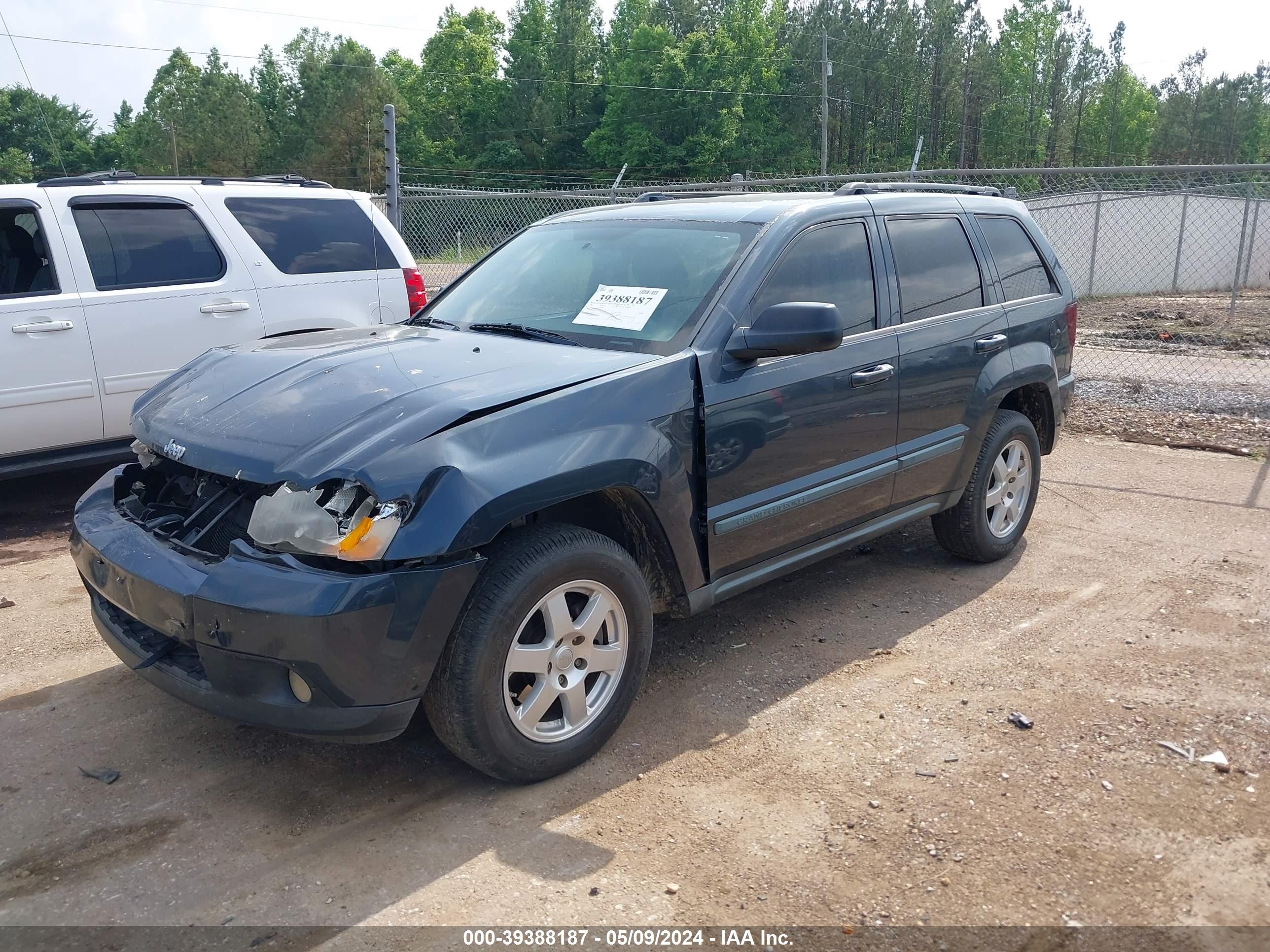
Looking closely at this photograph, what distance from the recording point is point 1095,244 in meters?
20.8

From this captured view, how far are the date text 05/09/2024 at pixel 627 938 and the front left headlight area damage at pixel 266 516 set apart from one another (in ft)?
3.42

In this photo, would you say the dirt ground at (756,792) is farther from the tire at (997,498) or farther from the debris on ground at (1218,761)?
the tire at (997,498)

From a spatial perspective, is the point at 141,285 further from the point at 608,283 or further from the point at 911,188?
the point at 911,188

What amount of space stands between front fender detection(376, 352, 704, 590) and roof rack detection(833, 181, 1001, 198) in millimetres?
1508

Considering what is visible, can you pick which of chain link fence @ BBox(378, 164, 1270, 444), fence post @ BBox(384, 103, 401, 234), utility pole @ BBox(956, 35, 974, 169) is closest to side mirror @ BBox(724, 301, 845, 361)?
chain link fence @ BBox(378, 164, 1270, 444)

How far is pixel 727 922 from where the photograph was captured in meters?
2.67

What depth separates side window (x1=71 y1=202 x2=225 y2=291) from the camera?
6.13 metres

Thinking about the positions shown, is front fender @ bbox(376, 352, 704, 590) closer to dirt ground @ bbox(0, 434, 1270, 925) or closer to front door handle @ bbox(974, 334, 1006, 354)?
dirt ground @ bbox(0, 434, 1270, 925)

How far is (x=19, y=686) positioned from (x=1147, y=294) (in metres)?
24.4

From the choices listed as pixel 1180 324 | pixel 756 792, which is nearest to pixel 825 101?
pixel 1180 324

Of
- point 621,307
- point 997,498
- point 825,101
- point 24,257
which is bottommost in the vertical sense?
point 997,498

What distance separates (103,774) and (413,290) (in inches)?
178

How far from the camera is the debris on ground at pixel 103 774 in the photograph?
3.39 m

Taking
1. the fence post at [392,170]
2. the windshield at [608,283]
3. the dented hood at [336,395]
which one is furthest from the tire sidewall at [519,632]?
the fence post at [392,170]
